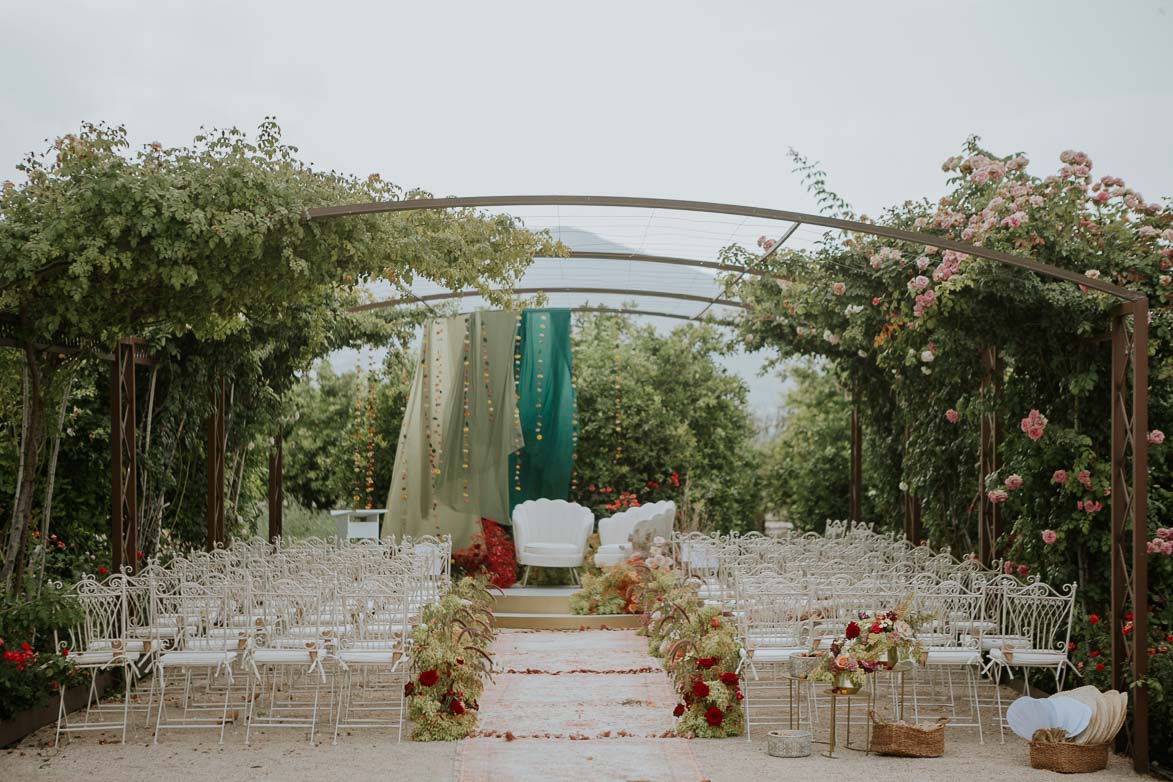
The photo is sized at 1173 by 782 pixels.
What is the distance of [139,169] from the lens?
5930 millimetres

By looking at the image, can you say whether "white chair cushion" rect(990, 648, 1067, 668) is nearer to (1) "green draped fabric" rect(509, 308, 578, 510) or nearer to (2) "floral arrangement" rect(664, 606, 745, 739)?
(2) "floral arrangement" rect(664, 606, 745, 739)

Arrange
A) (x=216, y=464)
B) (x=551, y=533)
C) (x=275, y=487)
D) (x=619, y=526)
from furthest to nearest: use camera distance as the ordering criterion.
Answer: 1. (x=551, y=533)
2. (x=619, y=526)
3. (x=275, y=487)
4. (x=216, y=464)

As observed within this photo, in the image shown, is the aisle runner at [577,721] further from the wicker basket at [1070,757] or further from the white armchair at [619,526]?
the white armchair at [619,526]

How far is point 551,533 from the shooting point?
1397 centimetres

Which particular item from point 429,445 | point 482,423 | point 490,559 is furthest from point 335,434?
point 490,559

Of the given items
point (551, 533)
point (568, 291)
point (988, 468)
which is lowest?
point (551, 533)

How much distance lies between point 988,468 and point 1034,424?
1.95 meters

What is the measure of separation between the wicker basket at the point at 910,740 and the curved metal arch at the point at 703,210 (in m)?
2.50

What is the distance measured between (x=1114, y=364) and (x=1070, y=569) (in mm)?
1708

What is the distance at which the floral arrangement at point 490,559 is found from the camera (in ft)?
43.3

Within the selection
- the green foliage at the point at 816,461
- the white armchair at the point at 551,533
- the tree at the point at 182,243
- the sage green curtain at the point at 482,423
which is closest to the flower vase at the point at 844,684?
the tree at the point at 182,243

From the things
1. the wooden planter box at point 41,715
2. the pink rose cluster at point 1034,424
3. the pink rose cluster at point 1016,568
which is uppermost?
the pink rose cluster at point 1034,424

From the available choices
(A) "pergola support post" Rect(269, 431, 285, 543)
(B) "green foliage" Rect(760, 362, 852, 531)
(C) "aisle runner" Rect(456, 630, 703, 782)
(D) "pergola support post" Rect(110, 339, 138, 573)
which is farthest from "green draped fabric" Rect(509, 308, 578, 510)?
(D) "pergola support post" Rect(110, 339, 138, 573)

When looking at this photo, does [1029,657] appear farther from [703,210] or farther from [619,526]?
[619,526]
